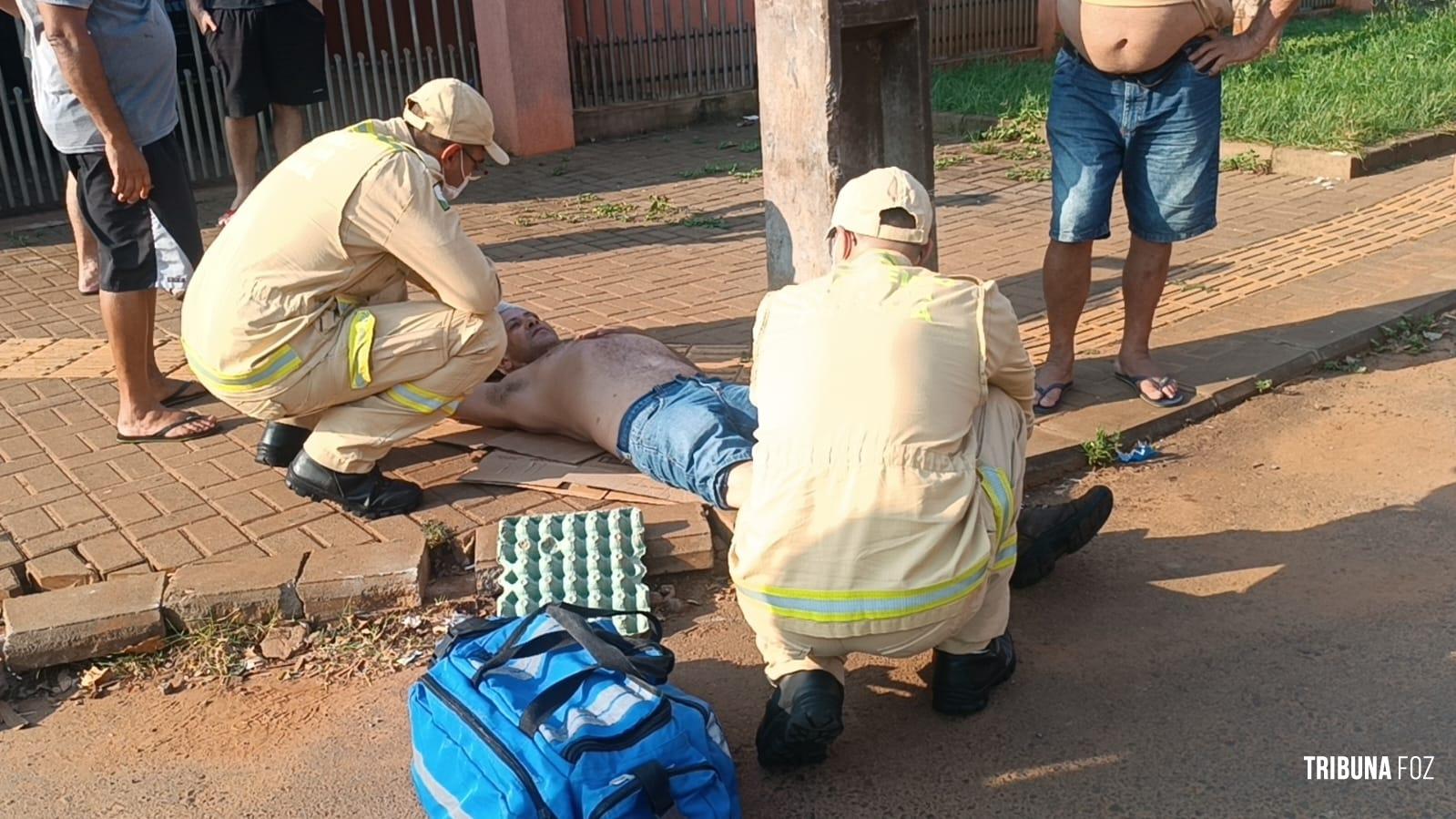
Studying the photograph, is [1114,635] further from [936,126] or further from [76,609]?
[936,126]

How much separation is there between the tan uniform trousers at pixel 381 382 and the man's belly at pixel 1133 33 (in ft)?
7.39

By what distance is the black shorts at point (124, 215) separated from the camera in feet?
15.0

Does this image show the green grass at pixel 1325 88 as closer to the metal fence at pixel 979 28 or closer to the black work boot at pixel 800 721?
the metal fence at pixel 979 28

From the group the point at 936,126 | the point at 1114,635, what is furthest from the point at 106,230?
the point at 936,126

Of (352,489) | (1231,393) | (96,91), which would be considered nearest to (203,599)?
(352,489)

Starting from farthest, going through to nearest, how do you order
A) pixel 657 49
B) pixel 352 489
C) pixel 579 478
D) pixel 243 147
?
1. pixel 657 49
2. pixel 243 147
3. pixel 579 478
4. pixel 352 489

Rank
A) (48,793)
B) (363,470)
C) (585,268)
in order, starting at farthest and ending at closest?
(585,268), (363,470), (48,793)

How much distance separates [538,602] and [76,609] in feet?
3.98

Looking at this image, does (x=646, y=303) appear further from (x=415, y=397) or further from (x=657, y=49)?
(x=657, y=49)

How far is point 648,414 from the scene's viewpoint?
13.7 feet

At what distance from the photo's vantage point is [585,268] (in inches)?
273

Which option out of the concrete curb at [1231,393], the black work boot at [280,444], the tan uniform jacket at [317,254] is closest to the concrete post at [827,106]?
the concrete curb at [1231,393]

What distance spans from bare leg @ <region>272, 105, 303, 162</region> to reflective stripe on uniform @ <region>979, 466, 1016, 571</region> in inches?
219

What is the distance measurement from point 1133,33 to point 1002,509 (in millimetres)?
2242
